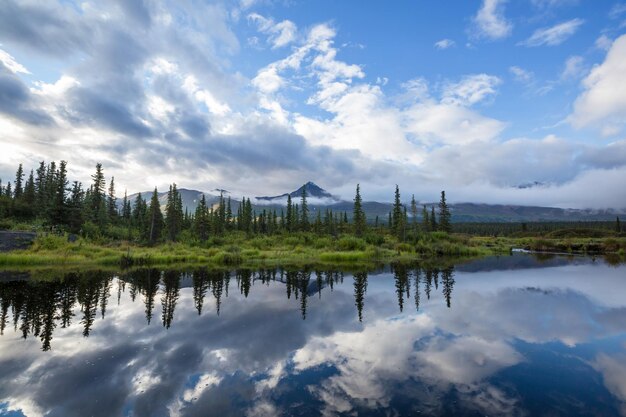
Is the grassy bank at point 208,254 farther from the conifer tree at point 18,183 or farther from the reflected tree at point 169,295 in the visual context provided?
the conifer tree at point 18,183

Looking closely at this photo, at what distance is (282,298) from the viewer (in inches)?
914

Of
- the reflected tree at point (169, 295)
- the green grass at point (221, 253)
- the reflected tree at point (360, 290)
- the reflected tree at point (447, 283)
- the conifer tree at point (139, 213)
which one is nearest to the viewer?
the reflected tree at point (169, 295)

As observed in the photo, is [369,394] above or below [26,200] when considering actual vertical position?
below

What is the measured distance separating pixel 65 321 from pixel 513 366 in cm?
1967

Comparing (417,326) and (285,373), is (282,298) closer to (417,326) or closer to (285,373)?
(417,326)

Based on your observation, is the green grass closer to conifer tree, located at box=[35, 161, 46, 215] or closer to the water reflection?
the water reflection

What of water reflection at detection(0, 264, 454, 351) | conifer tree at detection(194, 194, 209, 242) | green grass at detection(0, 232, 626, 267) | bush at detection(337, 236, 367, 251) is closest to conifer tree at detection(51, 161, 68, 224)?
green grass at detection(0, 232, 626, 267)

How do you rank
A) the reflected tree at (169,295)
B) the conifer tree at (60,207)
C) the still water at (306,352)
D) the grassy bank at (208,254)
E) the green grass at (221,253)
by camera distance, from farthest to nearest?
1. the conifer tree at (60,207)
2. the green grass at (221,253)
3. the grassy bank at (208,254)
4. the reflected tree at (169,295)
5. the still water at (306,352)

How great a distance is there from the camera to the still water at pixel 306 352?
8836 mm

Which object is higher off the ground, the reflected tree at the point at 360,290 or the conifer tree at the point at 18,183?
the conifer tree at the point at 18,183

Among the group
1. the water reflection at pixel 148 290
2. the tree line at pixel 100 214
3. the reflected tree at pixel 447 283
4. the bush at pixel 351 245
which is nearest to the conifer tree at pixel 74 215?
the tree line at pixel 100 214

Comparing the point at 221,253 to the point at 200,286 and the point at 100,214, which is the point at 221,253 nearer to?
the point at 200,286

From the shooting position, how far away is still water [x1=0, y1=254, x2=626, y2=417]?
348 inches

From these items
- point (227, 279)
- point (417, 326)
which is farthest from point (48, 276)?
point (417, 326)
